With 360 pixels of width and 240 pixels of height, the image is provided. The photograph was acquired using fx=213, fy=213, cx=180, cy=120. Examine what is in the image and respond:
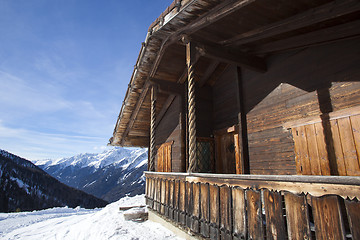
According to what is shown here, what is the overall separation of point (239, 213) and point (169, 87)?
21.6 ft

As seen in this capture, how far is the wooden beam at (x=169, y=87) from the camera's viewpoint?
8.82 m

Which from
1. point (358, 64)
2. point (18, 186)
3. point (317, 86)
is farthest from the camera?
point (18, 186)

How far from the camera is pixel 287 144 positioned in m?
5.98

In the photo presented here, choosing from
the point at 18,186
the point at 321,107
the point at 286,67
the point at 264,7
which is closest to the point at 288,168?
the point at 321,107

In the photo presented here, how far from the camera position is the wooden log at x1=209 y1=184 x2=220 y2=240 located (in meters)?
3.94

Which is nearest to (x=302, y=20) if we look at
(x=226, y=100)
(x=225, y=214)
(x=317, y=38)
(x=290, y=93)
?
(x=317, y=38)

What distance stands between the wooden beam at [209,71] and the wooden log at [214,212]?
5.87 meters

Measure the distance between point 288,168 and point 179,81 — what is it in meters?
6.00

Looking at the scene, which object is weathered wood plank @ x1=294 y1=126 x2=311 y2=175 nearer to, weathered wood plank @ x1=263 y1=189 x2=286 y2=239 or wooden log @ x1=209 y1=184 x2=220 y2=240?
wooden log @ x1=209 y1=184 x2=220 y2=240

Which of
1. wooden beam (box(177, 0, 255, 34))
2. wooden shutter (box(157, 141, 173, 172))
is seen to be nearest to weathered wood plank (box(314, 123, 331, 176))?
wooden beam (box(177, 0, 255, 34))

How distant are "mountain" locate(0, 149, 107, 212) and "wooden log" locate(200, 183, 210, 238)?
91.3 meters

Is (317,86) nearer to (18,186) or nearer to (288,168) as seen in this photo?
(288,168)

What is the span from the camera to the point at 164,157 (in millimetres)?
11336

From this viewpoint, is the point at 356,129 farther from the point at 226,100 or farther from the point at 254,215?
the point at 226,100
